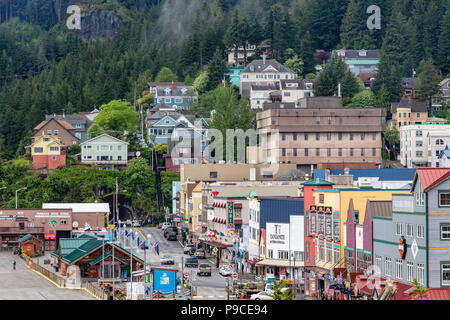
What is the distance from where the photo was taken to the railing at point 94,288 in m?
78.1

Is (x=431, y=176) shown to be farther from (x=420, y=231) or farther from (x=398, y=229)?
(x=398, y=229)

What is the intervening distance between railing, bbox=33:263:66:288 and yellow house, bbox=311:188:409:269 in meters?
22.6

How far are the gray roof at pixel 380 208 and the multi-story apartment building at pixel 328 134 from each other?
367ft

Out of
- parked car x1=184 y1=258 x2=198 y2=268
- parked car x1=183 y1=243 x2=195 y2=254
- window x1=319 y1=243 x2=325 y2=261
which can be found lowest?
parked car x1=183 y1=243 x2=195 y2=254

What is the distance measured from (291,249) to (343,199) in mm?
14807

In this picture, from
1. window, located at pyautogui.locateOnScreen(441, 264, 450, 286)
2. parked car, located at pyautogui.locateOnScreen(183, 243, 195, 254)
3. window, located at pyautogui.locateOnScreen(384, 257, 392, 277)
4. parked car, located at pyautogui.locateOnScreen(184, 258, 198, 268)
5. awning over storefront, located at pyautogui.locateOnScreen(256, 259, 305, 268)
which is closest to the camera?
window, located at pyautogui.locateOnScreen(441, 264, 450, 286)

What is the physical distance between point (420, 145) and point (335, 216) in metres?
118

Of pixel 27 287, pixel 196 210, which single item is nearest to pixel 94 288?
pixel 27 287

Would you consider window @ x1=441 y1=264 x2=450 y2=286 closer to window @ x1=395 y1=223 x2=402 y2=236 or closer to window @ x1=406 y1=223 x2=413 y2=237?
window @ x1=406 y1=223 x2=413 y2=237

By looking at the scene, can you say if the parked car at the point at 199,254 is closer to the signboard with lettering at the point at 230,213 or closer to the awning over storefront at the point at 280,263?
the signboard with lettering at the point at 230,213

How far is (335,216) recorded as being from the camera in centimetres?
7875

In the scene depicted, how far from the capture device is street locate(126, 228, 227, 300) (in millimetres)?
79994

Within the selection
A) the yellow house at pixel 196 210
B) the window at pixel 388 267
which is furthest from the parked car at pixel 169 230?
the window at pixel 388 267

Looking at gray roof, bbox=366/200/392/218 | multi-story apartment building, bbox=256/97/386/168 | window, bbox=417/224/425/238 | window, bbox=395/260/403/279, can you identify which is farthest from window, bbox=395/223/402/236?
multi-story apartment building, bbox=256/97/386/168
